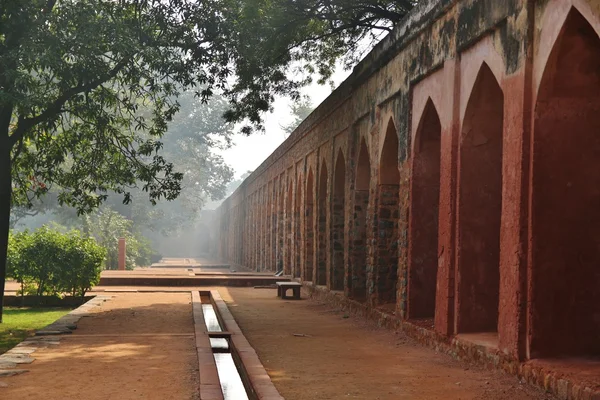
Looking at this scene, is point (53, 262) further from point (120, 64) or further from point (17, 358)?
point (17, 358)

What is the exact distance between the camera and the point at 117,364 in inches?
297

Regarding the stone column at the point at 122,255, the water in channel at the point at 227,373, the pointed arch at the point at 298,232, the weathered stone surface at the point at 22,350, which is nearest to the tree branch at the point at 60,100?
the water in channel at the point at 227,373

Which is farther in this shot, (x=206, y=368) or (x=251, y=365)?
(x=251, y=365)

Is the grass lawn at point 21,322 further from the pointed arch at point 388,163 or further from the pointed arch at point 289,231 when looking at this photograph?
the pointed arch at point 289,231

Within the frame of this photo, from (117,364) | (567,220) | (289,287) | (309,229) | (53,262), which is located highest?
(309,229)

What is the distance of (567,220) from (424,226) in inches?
142

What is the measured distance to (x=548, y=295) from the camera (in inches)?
262

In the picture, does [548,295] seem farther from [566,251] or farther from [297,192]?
[297,192]

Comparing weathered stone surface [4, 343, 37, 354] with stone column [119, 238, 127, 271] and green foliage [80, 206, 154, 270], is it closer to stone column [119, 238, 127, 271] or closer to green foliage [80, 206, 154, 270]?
stone column [119, 238, 127, 271]

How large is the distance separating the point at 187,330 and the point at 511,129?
16.8 ft

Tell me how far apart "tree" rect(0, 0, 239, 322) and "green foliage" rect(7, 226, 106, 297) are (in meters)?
1.75

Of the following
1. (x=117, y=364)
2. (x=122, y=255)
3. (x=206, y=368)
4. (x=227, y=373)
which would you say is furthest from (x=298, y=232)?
(x=206, y=368)

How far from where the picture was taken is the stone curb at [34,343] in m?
7.14

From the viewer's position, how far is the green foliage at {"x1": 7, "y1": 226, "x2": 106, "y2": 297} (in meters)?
16.2
